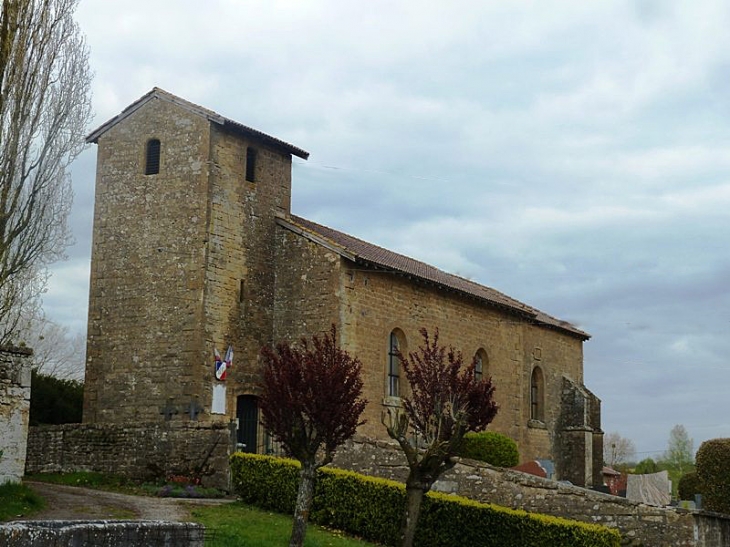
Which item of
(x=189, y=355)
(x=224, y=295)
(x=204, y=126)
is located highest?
(x=204, y=126)

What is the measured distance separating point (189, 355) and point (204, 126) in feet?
21.5

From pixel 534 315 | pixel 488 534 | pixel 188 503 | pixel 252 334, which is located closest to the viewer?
pixel 488 534

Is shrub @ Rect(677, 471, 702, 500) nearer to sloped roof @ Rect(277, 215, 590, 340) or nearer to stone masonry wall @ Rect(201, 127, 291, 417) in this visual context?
sloped roof @ Rect(277, 215, 590, 340)

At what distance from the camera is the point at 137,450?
24.7 meters

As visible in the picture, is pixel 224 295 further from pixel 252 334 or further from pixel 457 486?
pixel 457 486

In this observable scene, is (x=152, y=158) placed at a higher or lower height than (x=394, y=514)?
higher

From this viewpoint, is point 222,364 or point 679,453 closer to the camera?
point 222,364

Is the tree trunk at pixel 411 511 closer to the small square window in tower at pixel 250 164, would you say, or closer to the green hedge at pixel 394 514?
the green hedge at pixel 394 514

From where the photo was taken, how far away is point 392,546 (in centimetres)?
1800

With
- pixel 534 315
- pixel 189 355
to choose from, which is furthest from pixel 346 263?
pixel 534 315

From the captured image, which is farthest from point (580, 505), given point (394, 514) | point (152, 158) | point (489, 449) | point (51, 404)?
point (51, 404)

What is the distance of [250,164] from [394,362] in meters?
7.52

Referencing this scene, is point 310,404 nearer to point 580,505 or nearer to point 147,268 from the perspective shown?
point 580,505

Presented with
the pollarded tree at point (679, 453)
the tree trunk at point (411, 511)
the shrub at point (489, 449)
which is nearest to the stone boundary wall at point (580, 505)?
the tree trunk at point (411, 511)
